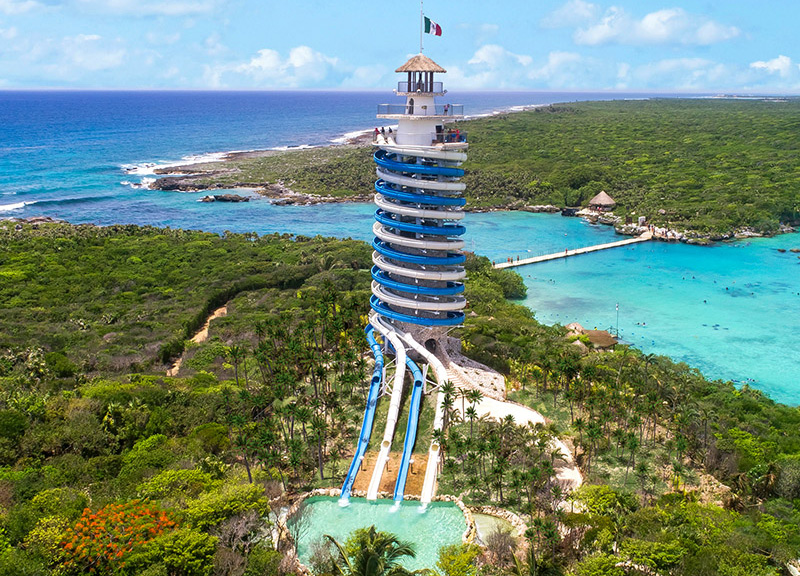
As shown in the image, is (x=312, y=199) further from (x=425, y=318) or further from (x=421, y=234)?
(x=425, y=318)

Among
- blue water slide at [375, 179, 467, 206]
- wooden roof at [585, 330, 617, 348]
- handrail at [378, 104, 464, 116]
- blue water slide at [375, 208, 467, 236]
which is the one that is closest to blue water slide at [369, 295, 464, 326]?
blue water slide at [375, 208, 467, 236]

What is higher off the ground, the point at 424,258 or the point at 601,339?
the point at 424,258

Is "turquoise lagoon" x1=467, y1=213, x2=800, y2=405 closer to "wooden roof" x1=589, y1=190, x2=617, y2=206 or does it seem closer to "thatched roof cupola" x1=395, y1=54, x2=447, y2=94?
"wooden roof" x1=589, y1=190, x2=617, y2=206

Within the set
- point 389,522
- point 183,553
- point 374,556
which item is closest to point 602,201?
point 389,522

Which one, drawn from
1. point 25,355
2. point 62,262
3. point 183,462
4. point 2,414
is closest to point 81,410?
point 2,414

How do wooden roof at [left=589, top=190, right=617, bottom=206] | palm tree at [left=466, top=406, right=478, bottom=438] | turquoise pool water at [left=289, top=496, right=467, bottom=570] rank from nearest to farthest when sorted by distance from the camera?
turquoise pool water at [left=289, top=496, right=467, bottom=570]
palm tree at [left=466, top=406, right=478, bottom=438]
wooden roof at [left=589, top=190, right=617, bottom=206]

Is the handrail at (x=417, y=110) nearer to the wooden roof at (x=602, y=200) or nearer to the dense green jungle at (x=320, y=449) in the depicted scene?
the dense green jungle at (x=320, y=449)
